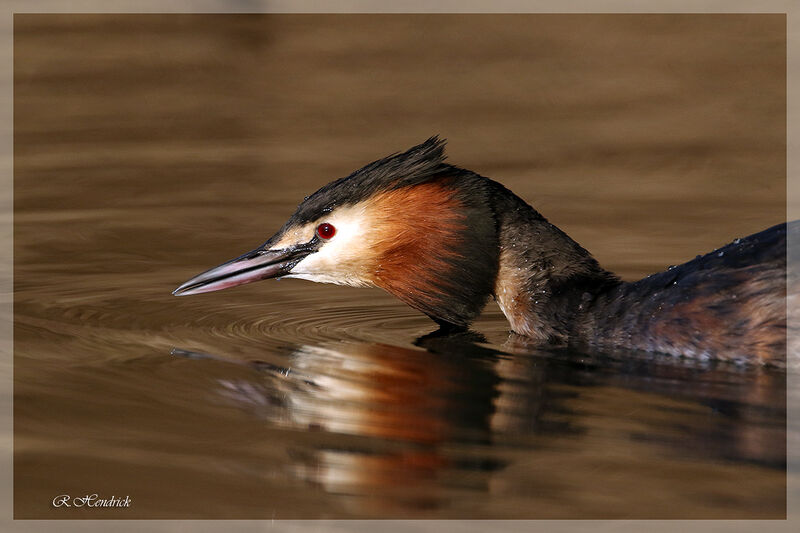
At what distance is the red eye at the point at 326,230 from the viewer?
668cm

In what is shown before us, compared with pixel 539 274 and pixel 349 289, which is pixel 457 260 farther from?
pixel 349 289

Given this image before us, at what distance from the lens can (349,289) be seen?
7.97 meters

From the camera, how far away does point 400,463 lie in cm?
502

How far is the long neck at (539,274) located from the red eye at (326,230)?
800 mm

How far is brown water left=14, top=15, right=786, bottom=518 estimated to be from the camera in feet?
16.1

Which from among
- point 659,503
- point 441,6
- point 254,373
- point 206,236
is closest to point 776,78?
point 441,6

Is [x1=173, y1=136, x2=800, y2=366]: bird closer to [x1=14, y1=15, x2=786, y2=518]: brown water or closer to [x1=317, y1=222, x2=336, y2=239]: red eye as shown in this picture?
[x1=317, y1=222, x2=336, y2=239]: red eye

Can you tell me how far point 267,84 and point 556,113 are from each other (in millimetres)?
2605

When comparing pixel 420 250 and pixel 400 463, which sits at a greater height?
pixel 420 250

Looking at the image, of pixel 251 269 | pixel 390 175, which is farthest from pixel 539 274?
pixel 251 269
